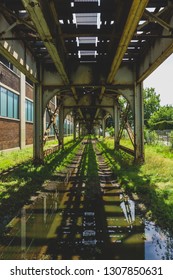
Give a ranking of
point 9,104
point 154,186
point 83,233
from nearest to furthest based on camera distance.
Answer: point 83,233, point 154,186, point 9,104

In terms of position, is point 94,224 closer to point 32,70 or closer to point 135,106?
point 32,70

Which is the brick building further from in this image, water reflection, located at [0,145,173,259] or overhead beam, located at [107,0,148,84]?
water reflection, located at [0,145,173,259]

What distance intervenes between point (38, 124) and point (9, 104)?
21.1 feet

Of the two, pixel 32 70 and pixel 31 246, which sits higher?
pixel 32 70

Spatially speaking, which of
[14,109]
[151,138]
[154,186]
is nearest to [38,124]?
[154,186]

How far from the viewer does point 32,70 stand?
11.2 metres

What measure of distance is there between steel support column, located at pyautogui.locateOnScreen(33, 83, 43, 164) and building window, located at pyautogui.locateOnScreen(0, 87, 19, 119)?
4.57m

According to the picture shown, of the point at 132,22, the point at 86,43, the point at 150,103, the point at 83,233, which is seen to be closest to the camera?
the point at 83,233

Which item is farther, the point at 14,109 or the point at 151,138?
the point at 151,138

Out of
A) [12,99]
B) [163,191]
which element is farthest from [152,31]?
[12,99]

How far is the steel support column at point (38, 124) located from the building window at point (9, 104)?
4573mm

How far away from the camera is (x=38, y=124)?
42.2 feet

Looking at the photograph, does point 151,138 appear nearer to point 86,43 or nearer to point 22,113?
point 22,113

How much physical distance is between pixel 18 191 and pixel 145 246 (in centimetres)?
414
